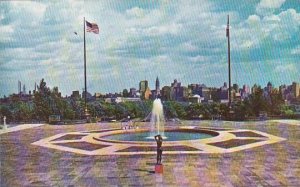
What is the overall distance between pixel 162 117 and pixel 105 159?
22.0 meters

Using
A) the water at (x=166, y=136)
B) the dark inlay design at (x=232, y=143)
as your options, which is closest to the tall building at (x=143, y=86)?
the water at (x=166, y=136)

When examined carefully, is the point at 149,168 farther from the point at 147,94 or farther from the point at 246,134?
the point at 147,94

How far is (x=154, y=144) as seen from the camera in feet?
63.8

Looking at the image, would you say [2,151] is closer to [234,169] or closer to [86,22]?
[234,169]

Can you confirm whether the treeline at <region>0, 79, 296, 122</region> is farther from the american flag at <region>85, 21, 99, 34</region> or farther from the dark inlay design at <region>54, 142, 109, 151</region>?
the dark inlay design at <region>54, 142, 109, 151</region>

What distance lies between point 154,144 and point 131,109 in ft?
61.8

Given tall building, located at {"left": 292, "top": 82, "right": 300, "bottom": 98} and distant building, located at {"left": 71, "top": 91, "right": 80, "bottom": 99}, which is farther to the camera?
distant building, located at {"left": 71, "top": 91, "right": 80, "bottom": 99}

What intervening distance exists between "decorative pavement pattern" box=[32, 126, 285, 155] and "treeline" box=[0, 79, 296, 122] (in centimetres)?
1286

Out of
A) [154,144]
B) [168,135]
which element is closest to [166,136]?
[168,135]

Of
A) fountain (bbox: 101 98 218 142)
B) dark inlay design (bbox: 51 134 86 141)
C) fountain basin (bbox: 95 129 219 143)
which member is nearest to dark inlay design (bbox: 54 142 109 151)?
dark inlay design (bbox: 51 134 86 141)

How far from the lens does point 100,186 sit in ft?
38.4

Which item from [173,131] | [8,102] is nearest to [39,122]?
[8,102]

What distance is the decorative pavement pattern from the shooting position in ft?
58.5

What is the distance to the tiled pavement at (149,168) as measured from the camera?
481 inches
